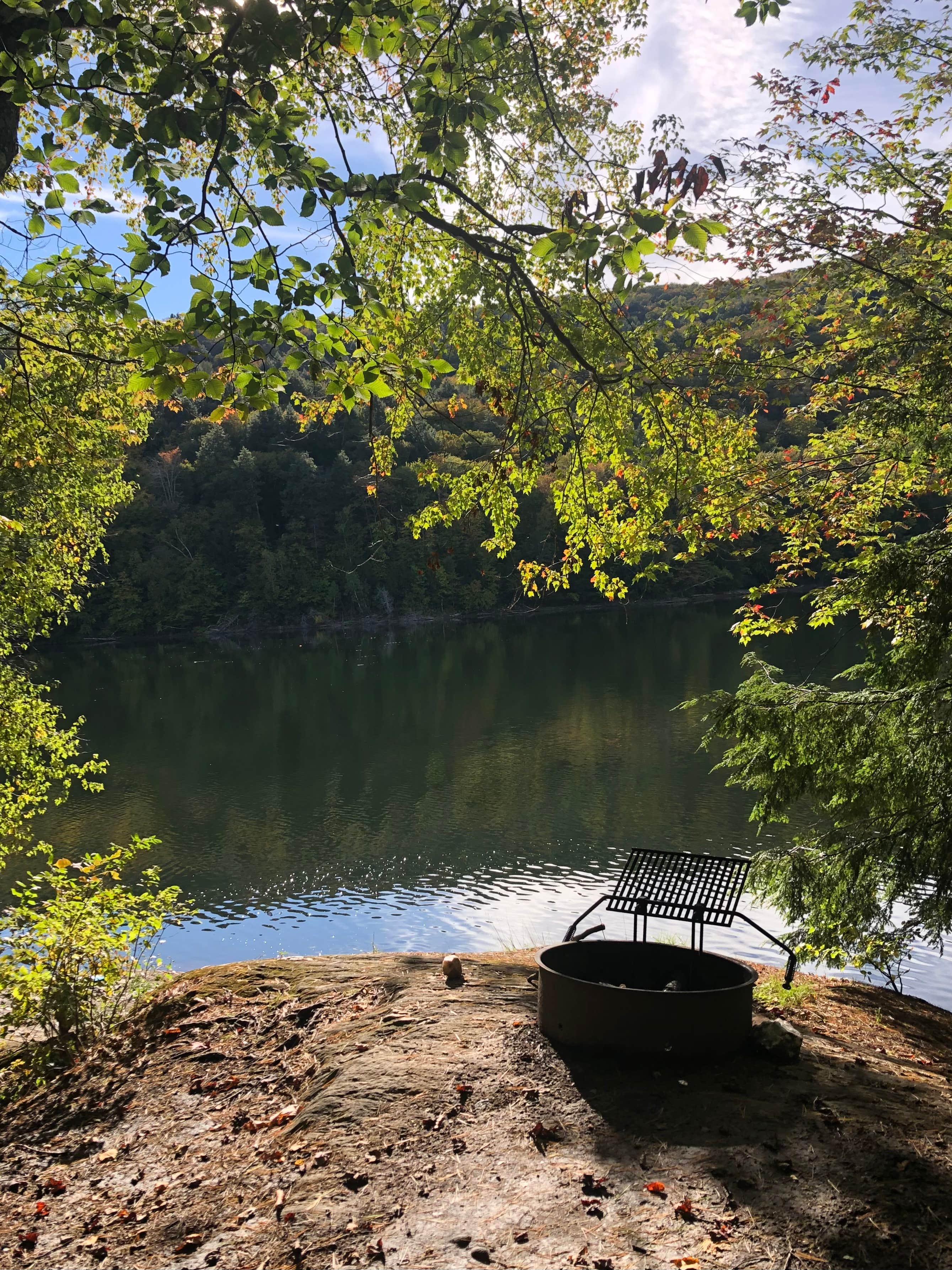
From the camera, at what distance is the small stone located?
364cm

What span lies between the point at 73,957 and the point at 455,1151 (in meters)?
2.47

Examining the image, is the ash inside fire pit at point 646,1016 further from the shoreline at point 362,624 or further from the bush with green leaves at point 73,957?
the shoreline at point 362,624

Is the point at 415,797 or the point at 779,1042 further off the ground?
the point at 779,1042

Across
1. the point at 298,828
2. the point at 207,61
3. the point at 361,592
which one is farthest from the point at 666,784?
the point at 361,592

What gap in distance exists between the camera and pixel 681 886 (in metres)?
4.93

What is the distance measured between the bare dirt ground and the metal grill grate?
0.75m

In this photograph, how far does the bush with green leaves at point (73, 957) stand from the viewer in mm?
4445

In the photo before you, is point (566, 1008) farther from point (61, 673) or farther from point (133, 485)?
point (61, 673)

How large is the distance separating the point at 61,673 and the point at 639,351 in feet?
133

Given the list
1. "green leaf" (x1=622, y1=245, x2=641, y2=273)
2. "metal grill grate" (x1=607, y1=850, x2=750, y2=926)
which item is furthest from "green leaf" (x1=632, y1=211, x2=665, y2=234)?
"metal grill grate" (x1=607, y1=850, x2=750, y2=926)

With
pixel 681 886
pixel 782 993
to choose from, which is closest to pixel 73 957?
pixel 681 886

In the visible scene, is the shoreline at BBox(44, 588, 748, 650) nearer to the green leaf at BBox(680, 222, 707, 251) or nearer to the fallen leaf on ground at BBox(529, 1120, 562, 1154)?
the fallen leaf on ground at BBox(529, 1120, 562, 1154)

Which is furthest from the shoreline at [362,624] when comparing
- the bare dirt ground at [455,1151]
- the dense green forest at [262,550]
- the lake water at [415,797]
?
the bare dirt ground at [455,1151]

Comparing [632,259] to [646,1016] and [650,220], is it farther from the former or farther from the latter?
[646,1016]
